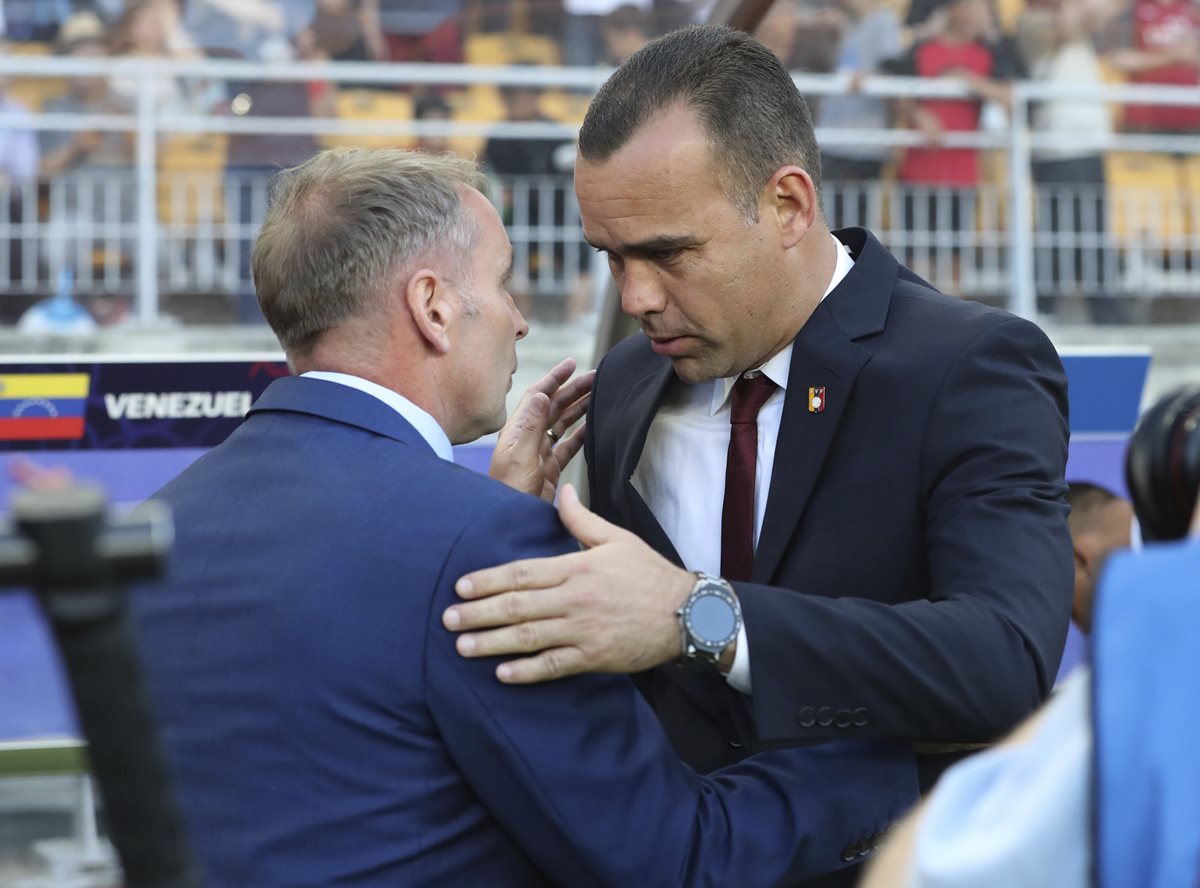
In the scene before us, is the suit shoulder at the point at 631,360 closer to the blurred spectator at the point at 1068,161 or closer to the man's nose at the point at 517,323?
the man's nose at the point at 517,323

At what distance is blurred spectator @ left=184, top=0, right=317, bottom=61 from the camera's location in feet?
26.1

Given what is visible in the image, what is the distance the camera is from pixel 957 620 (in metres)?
2.04

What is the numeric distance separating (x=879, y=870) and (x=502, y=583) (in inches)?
36.7

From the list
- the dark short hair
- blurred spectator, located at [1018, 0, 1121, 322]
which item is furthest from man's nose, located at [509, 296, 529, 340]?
blurred spectator, located at [1018, 0, 1121, 322]

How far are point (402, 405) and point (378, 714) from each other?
18.3 inches

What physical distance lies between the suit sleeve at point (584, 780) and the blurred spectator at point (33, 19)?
691cm

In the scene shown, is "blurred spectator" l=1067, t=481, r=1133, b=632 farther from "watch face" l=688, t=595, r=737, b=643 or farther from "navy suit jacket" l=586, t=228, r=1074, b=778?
"watch face" l=688, t=595, r=737, b=643

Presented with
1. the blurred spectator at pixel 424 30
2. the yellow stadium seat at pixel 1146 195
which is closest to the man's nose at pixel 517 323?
the blurred spectator at pixel 424 30

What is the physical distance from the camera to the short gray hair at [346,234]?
7.01ft

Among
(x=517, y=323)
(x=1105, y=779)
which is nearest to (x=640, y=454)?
(x=517, y=323)

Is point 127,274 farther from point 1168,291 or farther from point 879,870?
point 879,870

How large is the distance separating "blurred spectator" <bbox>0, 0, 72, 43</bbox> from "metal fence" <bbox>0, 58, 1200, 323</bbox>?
42 cm

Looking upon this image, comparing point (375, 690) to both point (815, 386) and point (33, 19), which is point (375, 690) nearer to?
point (815, 386)

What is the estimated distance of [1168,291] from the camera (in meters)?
8.66
